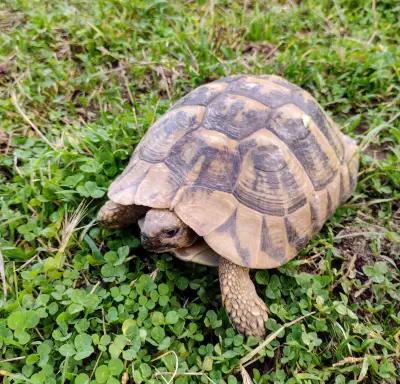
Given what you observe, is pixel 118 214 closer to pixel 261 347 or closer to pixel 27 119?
pixel 261 347

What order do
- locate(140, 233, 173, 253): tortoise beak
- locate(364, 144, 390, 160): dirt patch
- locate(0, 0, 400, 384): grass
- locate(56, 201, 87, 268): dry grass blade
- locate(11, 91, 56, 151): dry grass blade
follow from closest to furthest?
locate(0, 0, 400, 384): grass, locate(140, 233, 173, 253): tortoise beak, locate(56, 201, 87, 268): dry grass blade, locate(11, 91, 56, 151): dry grass blade, locate(364, 144, 390, 160): dirt patch

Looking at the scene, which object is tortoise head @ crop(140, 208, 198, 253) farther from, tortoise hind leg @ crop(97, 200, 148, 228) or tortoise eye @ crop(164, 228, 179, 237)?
tortoise hind leg @ crop(97, 200, 148, 228)

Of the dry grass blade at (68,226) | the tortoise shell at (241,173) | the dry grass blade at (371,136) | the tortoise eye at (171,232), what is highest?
the tortoise shell at (241,173)

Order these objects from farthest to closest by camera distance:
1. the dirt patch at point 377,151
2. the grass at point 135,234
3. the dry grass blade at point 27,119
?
the dirt patch at point 377,151
the dry grass blade at point 27,119
the grass at point 135,234

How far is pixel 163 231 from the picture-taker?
6.81 ft

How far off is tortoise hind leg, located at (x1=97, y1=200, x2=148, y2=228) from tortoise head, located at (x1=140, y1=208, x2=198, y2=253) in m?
0.21

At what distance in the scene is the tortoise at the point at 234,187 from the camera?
2.09 m

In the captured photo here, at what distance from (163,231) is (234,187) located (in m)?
0.41

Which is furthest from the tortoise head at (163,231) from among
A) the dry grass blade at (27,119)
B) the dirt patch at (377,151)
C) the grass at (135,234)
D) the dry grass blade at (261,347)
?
the dirt patch at (377,151)

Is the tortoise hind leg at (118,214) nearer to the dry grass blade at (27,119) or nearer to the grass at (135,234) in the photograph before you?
the grass at (135,234)

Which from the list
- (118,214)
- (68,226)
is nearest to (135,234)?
(118,214)

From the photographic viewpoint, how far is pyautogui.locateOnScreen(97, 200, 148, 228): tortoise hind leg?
2.31m

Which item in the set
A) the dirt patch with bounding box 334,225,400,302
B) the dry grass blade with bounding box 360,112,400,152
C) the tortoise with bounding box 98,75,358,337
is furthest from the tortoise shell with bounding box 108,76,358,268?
the dry grass blade with bounding box 360,112,400,152

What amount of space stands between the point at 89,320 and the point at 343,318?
49.1 inches
